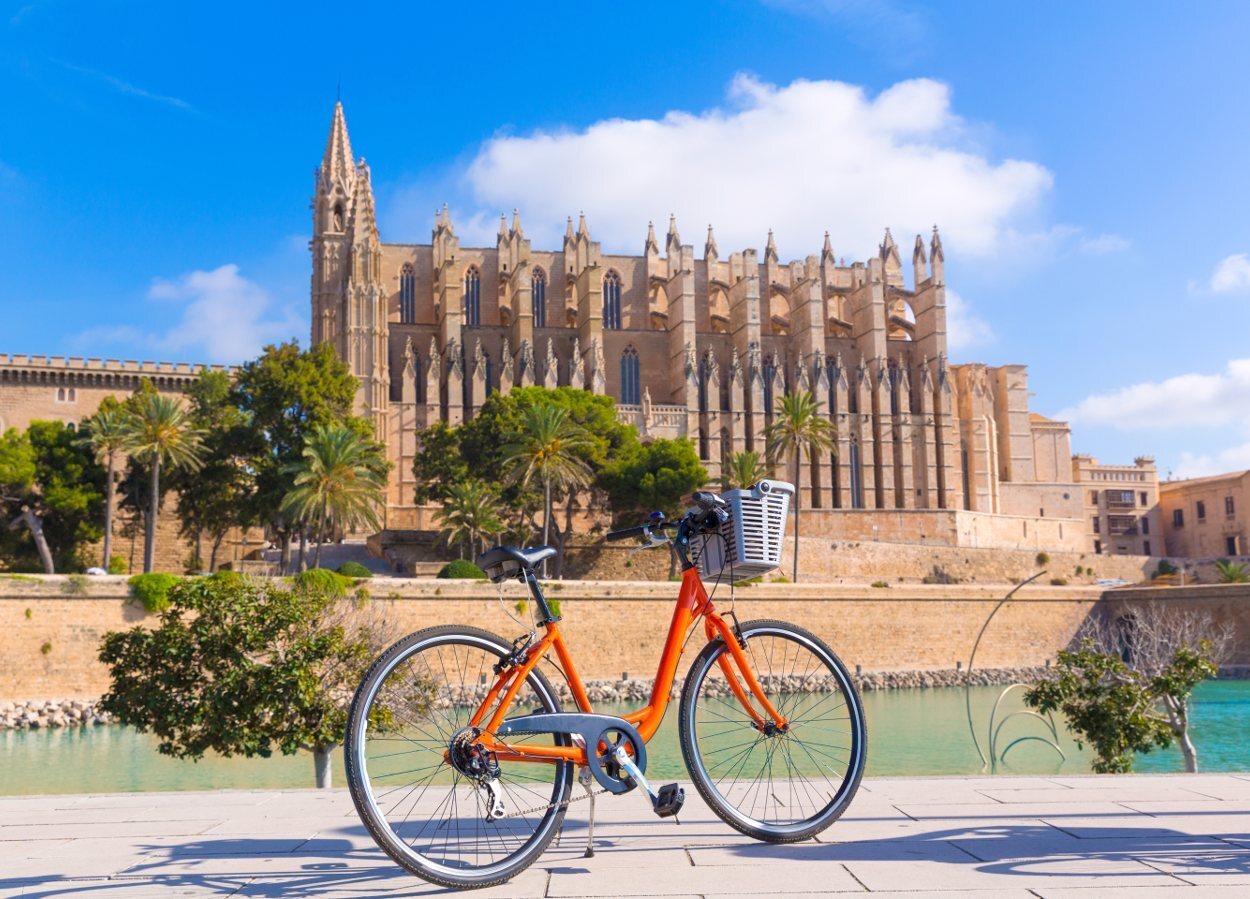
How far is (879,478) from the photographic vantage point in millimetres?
55312

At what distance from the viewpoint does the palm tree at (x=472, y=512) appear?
3622 cm

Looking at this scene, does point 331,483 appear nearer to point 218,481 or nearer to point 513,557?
point 218,481

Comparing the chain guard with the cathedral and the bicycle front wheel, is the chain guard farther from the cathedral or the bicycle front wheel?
the cathedral

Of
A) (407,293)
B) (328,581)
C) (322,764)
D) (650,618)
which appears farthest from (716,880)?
(407,293)

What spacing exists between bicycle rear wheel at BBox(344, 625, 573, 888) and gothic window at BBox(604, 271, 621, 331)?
54.9 metres

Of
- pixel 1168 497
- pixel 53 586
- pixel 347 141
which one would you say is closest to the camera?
pixel 53 586

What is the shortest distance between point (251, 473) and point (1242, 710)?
1121 inches

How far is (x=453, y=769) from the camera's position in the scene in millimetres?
4012

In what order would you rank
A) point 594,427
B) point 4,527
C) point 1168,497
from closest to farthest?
point 4,527 → point 594,427 → point 1168,497

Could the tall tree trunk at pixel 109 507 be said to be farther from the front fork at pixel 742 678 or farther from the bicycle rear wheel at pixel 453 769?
the front fork at pixel 742 678

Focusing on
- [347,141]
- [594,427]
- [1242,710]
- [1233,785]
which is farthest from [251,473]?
[1233,785]

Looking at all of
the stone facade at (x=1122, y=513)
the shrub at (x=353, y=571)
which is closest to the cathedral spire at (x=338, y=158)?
the shrub at (x=353, y=571)

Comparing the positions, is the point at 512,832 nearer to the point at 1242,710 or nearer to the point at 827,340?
the point at 1242,710

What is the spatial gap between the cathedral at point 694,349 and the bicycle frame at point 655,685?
4316 cm
